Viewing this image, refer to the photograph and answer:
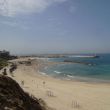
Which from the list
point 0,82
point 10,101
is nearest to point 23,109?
point 10,101

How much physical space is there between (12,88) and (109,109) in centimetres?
1197

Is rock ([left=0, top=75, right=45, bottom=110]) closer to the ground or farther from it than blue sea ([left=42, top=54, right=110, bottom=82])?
farther from it

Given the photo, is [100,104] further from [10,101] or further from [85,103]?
[10,101]

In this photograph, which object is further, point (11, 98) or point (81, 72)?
point (81, 72)

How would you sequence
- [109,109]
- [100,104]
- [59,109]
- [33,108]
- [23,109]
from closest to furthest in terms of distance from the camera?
[23,109], [33,108], [59,109], [109,109], [100,104]

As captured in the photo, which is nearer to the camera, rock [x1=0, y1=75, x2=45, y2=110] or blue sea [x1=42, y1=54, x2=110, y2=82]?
rock [x1=0, y1=75, x2=45, y2=110]

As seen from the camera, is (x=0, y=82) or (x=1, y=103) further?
(x=0, y=82)

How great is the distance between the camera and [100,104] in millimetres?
21031

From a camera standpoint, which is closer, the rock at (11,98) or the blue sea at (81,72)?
the rock at (11,98)

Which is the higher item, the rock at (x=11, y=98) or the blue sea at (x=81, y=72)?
the rock at (x=11, y=98)

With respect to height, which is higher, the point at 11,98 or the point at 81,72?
the point at 11,98

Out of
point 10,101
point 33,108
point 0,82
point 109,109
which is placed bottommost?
point 109,109

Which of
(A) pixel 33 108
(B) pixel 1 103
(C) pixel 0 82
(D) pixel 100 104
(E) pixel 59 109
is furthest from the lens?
(D) pixel 100 104

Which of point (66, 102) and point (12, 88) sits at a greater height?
point (12, 88)
